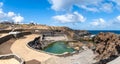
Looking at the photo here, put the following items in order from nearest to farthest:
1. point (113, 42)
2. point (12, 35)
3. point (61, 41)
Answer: point (113, 42), point (12, 35), point (61, 41)

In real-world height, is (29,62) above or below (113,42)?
below

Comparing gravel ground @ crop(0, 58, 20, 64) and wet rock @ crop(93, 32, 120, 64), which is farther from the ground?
wet rock @ crop(93, 32, 120, 64)

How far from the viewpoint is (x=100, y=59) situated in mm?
20641

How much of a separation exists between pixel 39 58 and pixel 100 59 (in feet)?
37.3

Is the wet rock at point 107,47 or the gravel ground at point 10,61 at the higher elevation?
the wet rock at point 107,47

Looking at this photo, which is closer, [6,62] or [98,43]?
[98,43]

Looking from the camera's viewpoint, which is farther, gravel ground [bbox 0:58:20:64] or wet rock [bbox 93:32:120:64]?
gravel ground [bbox 0:58:20:64]

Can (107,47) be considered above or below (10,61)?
above

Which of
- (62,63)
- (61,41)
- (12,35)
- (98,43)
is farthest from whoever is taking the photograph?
(61,41)

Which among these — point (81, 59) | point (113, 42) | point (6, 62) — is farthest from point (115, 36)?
point (6, 62)

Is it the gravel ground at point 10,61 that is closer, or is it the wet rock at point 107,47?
the wet rock at point 107,47

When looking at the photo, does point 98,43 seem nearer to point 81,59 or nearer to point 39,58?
point 81,59

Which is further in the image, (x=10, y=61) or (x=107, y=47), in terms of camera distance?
(x=10, y=61)

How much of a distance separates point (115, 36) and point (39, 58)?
12.6m
